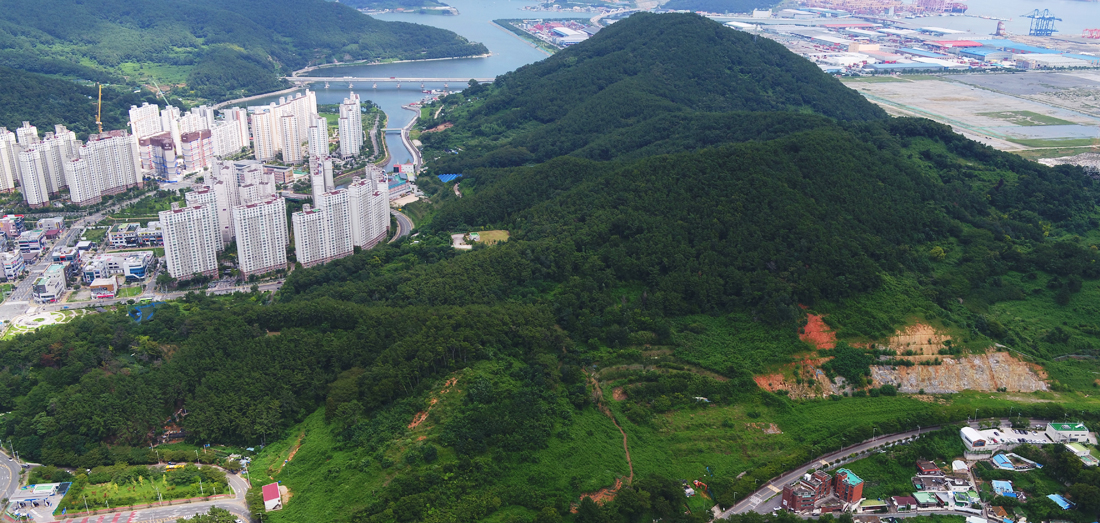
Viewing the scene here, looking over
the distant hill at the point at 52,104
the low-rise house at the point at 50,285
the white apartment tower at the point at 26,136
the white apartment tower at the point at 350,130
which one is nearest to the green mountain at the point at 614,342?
the low-rise house at the point at 50,285

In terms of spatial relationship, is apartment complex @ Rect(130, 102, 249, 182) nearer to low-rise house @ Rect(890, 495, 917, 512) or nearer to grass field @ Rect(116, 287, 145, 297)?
grass field @ Rect(116, 287, 145, 297)

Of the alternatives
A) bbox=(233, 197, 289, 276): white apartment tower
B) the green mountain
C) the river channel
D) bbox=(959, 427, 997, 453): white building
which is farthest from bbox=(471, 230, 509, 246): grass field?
the river channel

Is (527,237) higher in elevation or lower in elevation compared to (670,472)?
higher

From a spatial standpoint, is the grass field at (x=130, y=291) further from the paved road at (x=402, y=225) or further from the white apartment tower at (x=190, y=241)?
the paved road at (x=402, y=225)

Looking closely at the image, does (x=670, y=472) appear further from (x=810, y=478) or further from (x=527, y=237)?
(x=527, y=237)

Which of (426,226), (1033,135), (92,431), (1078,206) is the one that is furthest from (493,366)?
(1033,135)

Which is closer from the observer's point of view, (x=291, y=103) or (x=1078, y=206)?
(x=1078, y=206)

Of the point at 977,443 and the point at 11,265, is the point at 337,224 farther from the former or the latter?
the point at 977,443

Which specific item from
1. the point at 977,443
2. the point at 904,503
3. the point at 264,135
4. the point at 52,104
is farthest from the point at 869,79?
the point at 52,104
